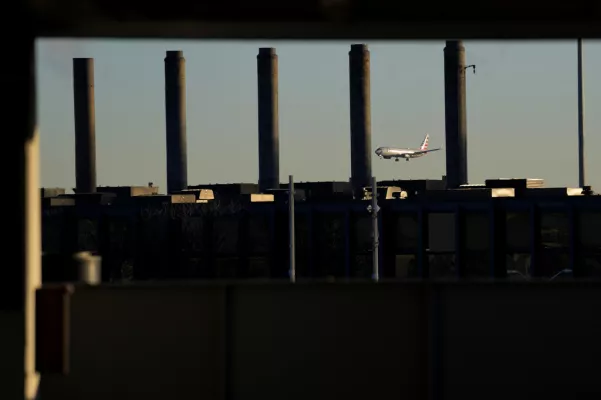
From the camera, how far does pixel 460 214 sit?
7281 centimetres

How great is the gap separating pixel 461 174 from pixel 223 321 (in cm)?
8329

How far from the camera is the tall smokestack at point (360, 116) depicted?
294 ft

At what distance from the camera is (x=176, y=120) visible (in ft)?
306

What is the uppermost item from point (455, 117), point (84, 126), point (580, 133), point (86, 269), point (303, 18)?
point (455, 117)

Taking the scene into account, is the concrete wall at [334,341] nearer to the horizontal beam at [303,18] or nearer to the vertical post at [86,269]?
the vertical post at [86,269]

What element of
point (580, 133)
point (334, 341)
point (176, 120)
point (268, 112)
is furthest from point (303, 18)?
point (176, 120)

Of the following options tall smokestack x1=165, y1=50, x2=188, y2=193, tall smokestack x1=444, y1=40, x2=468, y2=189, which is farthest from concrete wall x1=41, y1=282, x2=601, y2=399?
tall smokestack x1=165, y1=50, x2=188, y2=193

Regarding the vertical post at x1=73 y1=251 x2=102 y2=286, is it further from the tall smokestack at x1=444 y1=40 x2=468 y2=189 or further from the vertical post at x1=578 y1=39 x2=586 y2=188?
the tall smokestack at x1=444 y1=40 x2=468 y2=189

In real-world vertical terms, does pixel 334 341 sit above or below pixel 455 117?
below

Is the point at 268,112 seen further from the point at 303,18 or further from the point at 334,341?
the point at 303,18

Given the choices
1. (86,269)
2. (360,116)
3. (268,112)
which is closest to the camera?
(86,269)

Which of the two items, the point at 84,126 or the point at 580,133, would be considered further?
the point at 84,126

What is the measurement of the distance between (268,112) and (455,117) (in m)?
14.6

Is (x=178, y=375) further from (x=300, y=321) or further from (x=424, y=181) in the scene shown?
(x=424, y=181)
